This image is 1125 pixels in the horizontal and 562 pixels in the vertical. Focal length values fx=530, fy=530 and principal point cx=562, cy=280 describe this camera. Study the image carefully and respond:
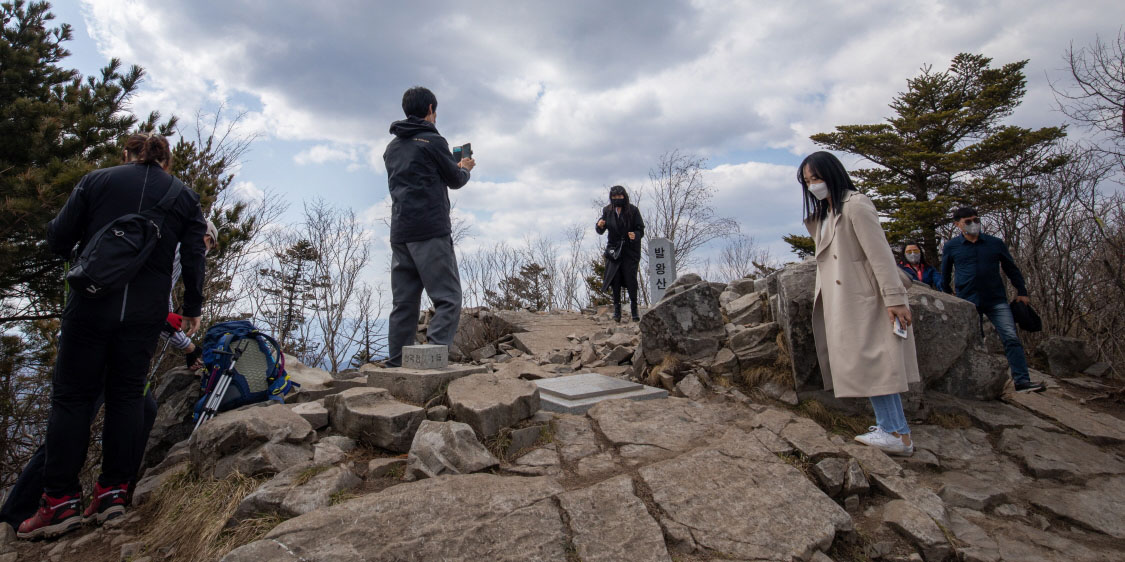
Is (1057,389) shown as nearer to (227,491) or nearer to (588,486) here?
(588,486)

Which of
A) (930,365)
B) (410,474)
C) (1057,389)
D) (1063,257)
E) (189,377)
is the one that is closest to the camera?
(410,474)

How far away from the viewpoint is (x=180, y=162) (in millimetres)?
6711

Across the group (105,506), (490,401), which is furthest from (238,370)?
(490,401)

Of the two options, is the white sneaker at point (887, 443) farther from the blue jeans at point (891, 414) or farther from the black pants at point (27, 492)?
the black pants at point (27, 492)

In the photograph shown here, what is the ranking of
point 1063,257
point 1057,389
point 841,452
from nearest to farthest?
point 841,452 → point 1057,389 → point 1063,257

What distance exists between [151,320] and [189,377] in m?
1.30

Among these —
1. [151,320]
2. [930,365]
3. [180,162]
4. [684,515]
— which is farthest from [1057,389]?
[180,162]

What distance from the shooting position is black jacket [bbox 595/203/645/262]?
8141 mm

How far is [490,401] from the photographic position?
10.3ft

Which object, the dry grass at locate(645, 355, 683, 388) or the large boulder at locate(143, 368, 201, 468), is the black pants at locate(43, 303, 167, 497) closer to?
the large boulder at locate(143, 368, 201, 468)

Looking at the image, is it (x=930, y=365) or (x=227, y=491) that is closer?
(x=227, y=491)

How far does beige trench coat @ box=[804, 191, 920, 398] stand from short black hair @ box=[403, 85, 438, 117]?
9.99 ft

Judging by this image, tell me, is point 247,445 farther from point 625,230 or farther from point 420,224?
point 625,230

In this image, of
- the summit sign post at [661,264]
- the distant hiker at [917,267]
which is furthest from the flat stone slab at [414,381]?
the summit sign post at [661,264]
